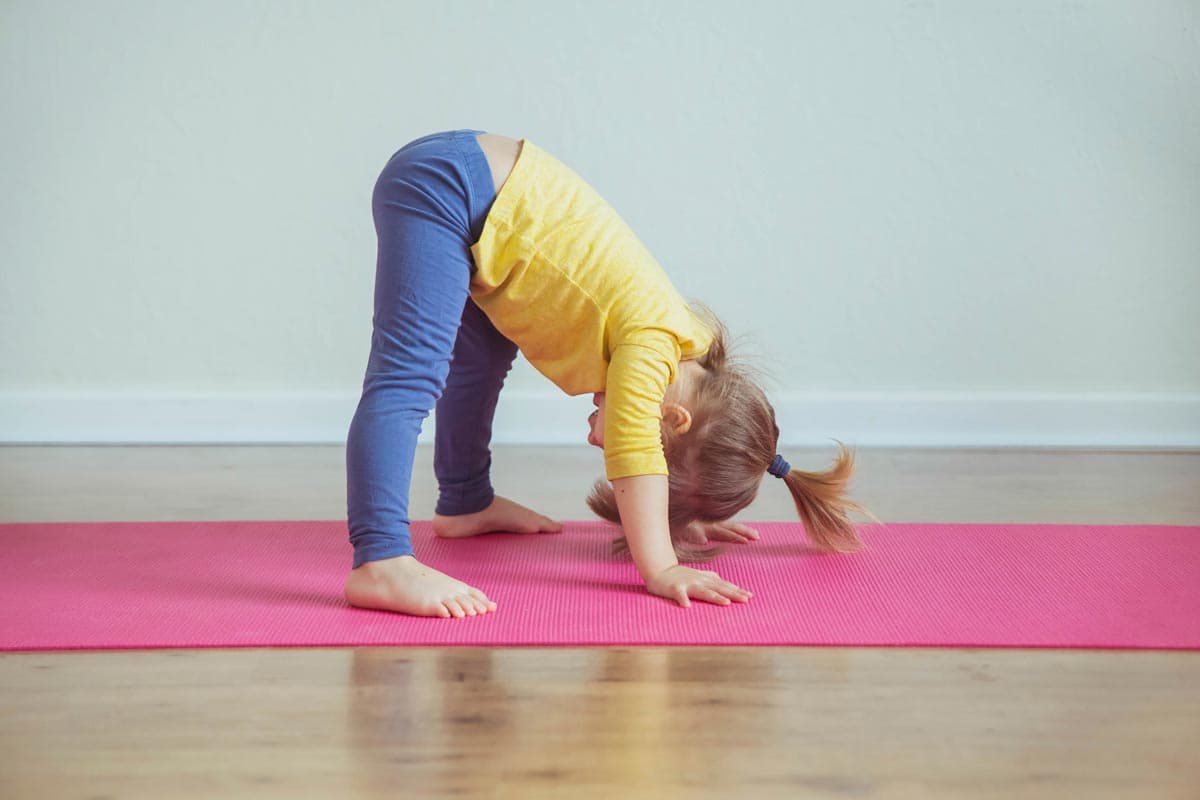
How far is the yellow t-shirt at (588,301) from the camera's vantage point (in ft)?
4.63

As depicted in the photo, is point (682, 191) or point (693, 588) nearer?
point (693, 588)

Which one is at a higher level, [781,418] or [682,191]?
[682,191]

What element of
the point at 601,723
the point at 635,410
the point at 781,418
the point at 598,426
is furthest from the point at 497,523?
the point at 781,418

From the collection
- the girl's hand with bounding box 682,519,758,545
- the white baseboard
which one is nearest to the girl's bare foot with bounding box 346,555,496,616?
the girl's hand with bounding box 682,519,758,545

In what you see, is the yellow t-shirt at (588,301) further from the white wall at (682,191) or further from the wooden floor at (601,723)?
the white wall at (682,191)

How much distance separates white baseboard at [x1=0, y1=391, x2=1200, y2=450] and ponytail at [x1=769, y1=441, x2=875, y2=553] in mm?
850

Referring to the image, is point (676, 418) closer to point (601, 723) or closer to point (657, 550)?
point (657, 550)

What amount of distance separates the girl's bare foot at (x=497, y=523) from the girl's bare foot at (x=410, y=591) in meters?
0.33

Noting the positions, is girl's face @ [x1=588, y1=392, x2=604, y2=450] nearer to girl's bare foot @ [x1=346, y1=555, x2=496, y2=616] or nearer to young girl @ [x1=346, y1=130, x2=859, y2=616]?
young girl @ [x1=346, y1=130, x2=859, y2=616]

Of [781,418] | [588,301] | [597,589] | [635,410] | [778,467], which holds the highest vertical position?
[588,301]

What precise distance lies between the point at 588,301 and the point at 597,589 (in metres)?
0.33

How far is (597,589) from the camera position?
1443 mm

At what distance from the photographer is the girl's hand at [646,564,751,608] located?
4.52ft

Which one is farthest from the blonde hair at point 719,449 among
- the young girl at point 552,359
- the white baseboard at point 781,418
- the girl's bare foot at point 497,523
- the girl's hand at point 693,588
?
the white baseboard at point 781,418
